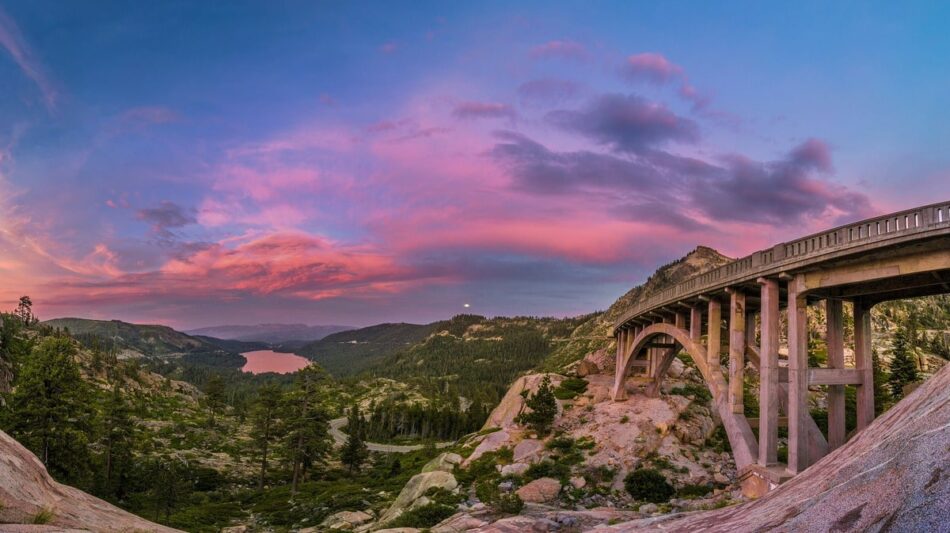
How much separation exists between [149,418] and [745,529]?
5753 inches

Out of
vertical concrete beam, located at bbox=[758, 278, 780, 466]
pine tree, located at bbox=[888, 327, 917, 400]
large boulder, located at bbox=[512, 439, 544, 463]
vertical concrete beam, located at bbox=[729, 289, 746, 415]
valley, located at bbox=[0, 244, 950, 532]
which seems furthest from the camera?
pine tree, located at bbox=[888, 327, 917, 400]

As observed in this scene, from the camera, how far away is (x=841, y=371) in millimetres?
22000

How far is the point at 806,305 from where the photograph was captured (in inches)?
957

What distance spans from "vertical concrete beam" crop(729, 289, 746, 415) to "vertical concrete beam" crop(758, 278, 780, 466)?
3.44 meters

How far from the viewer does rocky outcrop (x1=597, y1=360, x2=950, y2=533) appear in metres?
6.85

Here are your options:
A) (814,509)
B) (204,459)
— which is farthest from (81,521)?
(204,459)

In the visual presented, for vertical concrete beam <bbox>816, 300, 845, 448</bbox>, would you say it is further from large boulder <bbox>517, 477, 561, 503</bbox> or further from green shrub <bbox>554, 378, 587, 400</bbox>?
green shrub <bbox>554, 378, 587, 400</bbox>

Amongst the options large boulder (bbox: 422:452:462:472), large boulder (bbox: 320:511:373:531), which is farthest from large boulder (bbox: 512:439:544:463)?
large boulder (bbox: 320:511:373:531)

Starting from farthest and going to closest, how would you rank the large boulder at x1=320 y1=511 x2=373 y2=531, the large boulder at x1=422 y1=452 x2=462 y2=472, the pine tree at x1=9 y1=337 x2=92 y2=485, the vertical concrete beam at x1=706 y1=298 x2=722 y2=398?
the large boulder at x1=422 y1=452 x2=462 y2=472 < the pine tree at x1=9 y1=337 x2=92 y2=485 < the large boulder at x1=320 y1=511 x2=373 y2=531 < the vertical concrete beam at x1=706 y1=298 x2=722 y2=398

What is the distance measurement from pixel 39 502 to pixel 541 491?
97.7ft

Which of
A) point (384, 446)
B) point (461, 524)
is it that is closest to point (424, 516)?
point (461, 524)

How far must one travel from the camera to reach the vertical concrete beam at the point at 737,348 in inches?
1063

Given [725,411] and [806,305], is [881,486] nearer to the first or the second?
[806,305]

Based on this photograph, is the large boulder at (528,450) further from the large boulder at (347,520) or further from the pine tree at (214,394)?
the pine tree at (214,394)
